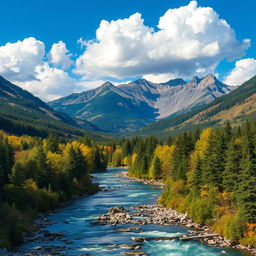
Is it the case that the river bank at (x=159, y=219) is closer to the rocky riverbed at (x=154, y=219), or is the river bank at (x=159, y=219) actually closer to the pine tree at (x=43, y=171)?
the rocky riverbed at (x=154, y=219)

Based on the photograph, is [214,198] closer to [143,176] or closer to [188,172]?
[188,172]

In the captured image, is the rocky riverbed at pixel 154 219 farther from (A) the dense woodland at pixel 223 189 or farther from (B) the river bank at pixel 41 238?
(B) the river bank at pixel 41 238

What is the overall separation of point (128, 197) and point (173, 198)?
1859 centimetres

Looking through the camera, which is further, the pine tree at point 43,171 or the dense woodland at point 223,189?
the pine tree at point 43,171

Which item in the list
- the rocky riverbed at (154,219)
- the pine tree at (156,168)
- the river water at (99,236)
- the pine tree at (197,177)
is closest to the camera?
the river water at (99,236)

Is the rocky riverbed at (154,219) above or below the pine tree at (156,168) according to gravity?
below

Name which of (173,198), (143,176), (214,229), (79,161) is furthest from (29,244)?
(143,176)

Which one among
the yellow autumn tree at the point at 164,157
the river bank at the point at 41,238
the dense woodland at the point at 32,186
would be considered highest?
the yellow autumn tree at the point at 164,157

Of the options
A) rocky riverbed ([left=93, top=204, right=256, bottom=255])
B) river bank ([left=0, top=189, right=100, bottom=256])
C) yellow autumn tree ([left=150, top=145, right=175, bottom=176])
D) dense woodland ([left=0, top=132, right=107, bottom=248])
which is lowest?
river bank ([left=0, top=189, right=100, bottom=256])

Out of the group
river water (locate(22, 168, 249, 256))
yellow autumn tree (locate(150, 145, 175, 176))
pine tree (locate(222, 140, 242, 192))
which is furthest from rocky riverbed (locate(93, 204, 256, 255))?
yellow autumn tree (locate(150, 145, 175, 176))

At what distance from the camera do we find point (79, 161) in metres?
99.4

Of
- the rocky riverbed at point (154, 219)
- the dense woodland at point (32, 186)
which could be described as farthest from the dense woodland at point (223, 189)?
the dense woodland at point (32, 186)

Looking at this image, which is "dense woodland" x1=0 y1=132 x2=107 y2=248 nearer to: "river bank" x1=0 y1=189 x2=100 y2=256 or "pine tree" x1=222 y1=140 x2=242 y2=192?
"river bank" x1=0 y1=189 x2=100 y2=256

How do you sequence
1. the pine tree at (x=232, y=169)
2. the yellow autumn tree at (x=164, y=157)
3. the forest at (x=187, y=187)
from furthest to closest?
the yellow autumn tree at (x=164, y=157) < the pine tree at (x=232, y=169) < the forest at (x=187, y=187)
